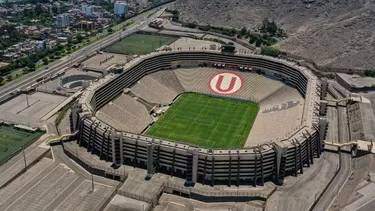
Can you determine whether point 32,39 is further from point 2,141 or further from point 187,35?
point 2,141

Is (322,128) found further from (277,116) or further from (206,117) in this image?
(206,117)

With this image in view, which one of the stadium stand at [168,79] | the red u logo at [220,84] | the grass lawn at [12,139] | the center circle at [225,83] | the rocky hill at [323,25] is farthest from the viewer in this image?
the rocky hill at [323,25]

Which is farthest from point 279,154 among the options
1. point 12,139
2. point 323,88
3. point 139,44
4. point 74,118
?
point 139,44

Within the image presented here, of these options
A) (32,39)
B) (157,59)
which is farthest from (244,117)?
(32,39)

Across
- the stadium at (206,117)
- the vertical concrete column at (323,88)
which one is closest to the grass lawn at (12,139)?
the stadium at (206,117)

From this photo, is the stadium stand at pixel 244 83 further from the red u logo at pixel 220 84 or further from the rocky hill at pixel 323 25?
the rocky hill at pixel 323 25

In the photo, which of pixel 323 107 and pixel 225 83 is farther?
pixel 225 83

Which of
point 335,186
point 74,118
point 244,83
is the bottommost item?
point 335,186
